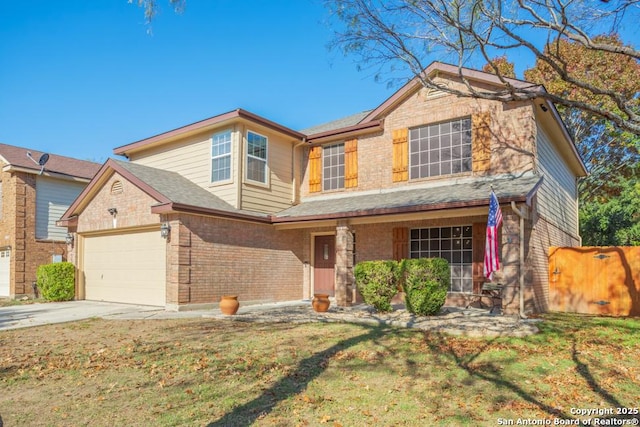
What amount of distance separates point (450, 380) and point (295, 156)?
12003 millimetres

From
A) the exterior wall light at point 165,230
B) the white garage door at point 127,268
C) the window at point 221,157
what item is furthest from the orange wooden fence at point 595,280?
the white garage door at point 127,268

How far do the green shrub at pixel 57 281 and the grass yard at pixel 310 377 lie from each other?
660cm

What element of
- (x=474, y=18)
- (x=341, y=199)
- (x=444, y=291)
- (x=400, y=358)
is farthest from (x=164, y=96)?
(x=400, y=358)

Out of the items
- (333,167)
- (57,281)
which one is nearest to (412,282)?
(333,167)

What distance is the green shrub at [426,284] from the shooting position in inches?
390

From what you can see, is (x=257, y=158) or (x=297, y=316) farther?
(x=257, y=158)

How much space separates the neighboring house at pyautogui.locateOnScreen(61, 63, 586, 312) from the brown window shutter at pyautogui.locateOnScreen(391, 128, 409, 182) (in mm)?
34

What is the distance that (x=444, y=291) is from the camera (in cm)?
1005

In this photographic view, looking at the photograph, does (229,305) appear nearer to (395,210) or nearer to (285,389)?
(395,210)

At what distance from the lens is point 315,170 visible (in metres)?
16.3

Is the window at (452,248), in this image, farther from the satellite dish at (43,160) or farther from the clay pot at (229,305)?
the satellite dish at (43,160)

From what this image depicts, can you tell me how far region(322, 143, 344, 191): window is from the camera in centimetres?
1583

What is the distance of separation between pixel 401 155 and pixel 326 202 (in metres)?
3.01

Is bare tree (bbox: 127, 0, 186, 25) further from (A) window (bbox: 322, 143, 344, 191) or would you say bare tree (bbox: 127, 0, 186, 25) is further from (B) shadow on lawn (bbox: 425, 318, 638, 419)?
(A) window (bbox: 322, 143, 344, 191)
